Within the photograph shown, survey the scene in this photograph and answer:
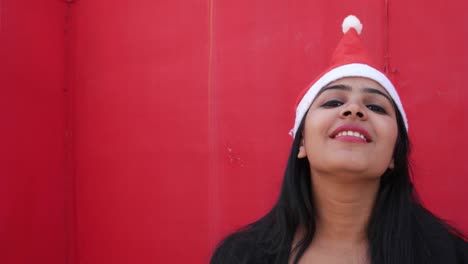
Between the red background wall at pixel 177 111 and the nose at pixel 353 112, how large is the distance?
0.75 m

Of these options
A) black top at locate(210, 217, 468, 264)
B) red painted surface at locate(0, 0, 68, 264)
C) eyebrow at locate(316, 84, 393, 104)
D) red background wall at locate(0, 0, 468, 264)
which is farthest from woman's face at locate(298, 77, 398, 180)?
red painted surface at locate(0, 0, 68, 264)

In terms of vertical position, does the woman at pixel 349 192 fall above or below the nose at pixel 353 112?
below

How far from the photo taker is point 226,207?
2.70 meters

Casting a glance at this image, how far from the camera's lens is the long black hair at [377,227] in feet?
5.64

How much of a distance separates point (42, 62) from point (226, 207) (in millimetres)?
1270

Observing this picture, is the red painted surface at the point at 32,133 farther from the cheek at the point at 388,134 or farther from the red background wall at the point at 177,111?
the cheek at the point at 388,134

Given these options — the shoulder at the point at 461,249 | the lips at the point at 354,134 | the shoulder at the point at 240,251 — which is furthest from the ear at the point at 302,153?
the shoulder at the point at 461,249

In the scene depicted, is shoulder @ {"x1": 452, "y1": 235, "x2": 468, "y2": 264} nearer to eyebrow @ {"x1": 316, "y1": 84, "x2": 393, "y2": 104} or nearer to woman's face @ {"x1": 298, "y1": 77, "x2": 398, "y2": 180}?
woman's face @ {"x1": 298, "y1": 77, "x2": 398, "y2": 180}

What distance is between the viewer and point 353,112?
1.73 metres

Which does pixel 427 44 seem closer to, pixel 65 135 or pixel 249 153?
pixel 249 153

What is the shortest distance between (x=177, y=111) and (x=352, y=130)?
1.30 m

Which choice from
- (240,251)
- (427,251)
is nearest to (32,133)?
(240,251)

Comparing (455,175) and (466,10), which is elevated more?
(466,10)

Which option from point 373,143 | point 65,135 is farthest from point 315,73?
point 65,135
